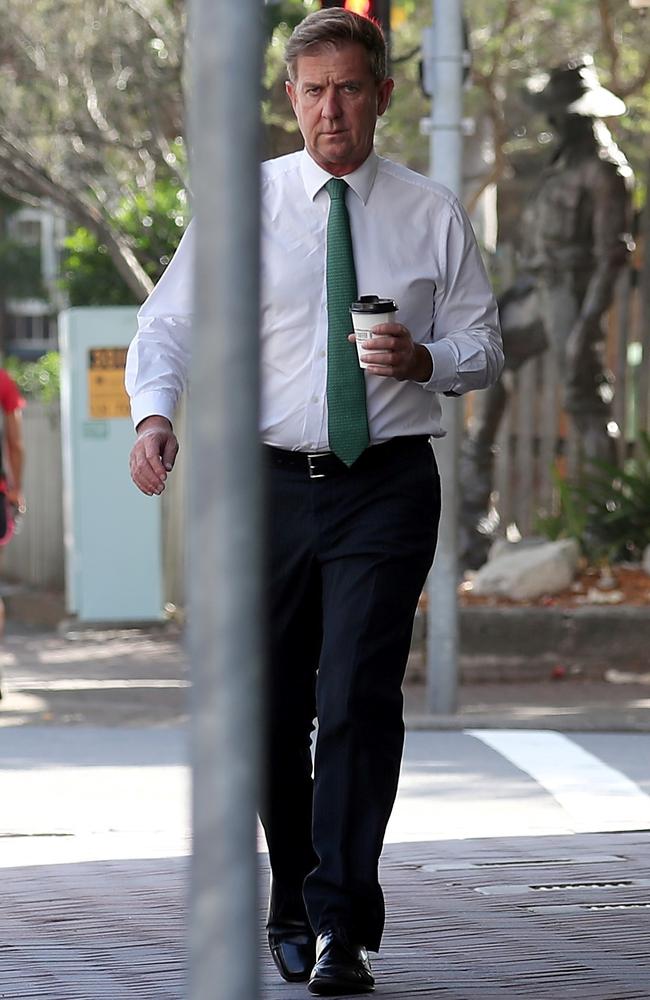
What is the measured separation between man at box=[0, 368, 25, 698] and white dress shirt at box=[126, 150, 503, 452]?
5.38 metres

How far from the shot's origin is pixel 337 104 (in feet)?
13.3

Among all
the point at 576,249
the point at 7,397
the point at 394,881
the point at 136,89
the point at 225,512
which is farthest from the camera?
the point at 136,89

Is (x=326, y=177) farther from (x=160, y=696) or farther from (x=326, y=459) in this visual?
(x=160, y=696)

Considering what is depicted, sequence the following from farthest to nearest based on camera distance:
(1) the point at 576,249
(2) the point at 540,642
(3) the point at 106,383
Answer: (3) the point at 106,383 < (1) the point at 576,249 < (2) the point at 540,642

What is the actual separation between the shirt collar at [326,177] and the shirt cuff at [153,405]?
538 millimetres

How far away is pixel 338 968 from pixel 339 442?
105 cm

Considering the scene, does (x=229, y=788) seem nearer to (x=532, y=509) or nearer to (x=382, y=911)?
(x=382, y=911)

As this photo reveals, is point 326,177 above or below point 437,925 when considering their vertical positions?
above

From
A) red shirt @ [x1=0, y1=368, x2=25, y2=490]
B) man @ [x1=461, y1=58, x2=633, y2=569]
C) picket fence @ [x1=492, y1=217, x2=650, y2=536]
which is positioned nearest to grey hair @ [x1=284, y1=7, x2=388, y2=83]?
red shirt @ [x1=0, y1=368, x2=25, y2=490]

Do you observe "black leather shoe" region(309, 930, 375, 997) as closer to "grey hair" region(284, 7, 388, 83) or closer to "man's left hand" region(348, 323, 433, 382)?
"man's left hand" region(348, 323, 433, 382)

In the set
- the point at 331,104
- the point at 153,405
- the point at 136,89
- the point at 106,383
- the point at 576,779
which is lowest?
the point at 576,779

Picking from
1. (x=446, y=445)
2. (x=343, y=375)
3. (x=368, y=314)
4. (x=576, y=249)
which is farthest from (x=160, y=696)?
(x=368, y=314)

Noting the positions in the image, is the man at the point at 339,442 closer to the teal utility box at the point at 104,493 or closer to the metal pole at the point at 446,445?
the metal pole at the point at 446,445

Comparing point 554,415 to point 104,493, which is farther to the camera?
point 554,415
